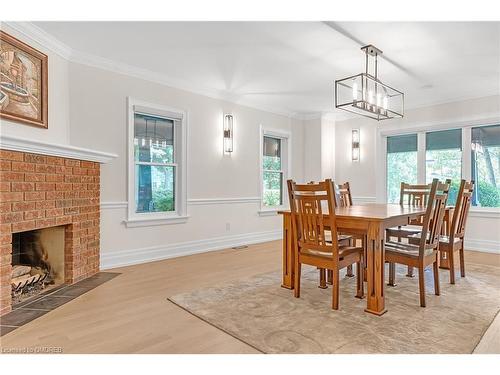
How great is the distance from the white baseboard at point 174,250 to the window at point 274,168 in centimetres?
61

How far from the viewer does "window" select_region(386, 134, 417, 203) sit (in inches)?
229

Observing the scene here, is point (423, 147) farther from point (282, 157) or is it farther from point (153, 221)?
point (153, 221)

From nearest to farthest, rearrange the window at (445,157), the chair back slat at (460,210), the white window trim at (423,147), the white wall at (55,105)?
1. the white wall at (55,105)
2. the chair back slat at (460,210)
3. the white window trim at (423,147)
4. the window at (445,157)

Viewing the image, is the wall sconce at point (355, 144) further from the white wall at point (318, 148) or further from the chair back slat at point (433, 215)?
the chair back slat at point (433, 215)

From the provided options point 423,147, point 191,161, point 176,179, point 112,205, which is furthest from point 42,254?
point 423,147

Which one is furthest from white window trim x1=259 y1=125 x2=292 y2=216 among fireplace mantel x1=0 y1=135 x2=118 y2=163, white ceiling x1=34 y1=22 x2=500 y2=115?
fireplace mantel x1=0 y1=135 x2=118 y2=163

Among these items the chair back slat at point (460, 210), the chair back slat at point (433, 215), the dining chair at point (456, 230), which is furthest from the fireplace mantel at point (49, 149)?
the chair back slat at point (460, 210)

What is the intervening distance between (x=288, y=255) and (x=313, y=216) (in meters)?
0.63

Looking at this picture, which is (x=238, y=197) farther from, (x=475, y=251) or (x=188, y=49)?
(x=475, y=251)

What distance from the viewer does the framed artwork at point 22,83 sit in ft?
9.05

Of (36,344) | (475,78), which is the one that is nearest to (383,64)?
(475,78)

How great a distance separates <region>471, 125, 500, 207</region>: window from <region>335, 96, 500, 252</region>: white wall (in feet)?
0.64

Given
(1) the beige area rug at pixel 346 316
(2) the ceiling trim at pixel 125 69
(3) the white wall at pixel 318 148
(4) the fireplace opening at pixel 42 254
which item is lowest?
(1) the beige area rug at pixel 346 316

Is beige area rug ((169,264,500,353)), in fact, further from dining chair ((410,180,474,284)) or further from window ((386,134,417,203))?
window ((386,134,417,203))
